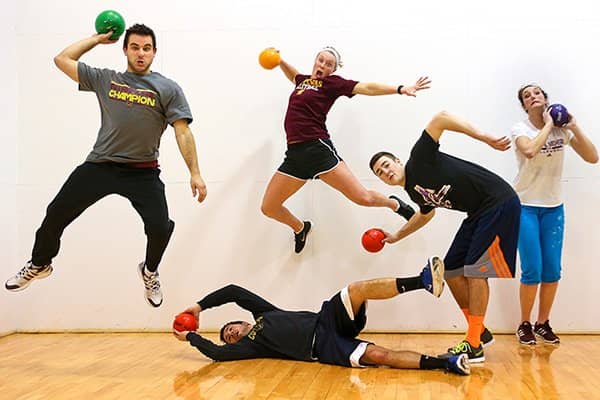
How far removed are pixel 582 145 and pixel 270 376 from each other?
285cm

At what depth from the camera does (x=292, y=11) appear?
5.91m

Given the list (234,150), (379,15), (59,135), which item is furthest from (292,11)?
(59,135)

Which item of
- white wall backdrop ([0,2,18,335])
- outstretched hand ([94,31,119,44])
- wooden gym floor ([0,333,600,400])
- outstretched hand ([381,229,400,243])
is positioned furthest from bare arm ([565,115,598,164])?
white wall backdrop ([0,2,18,335])

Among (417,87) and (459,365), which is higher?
(417,87)

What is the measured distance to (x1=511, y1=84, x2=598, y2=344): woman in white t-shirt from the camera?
5.25m

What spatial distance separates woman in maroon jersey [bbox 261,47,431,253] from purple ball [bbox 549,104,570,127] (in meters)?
1.19

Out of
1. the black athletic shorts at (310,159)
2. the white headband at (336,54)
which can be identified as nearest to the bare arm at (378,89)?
the white headband at (336,54)

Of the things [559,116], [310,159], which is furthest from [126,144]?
[559,116]

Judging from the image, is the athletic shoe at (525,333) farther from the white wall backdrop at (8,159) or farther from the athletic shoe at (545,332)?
the white wall backdrop at (8,159)

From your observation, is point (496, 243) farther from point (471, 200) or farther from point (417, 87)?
point (417, 87)

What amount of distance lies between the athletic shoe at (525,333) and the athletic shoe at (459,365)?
4.25ft

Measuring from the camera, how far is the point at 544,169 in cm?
532

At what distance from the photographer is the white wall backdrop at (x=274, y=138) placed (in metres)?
5.71

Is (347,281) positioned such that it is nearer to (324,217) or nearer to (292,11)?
(324,217)
